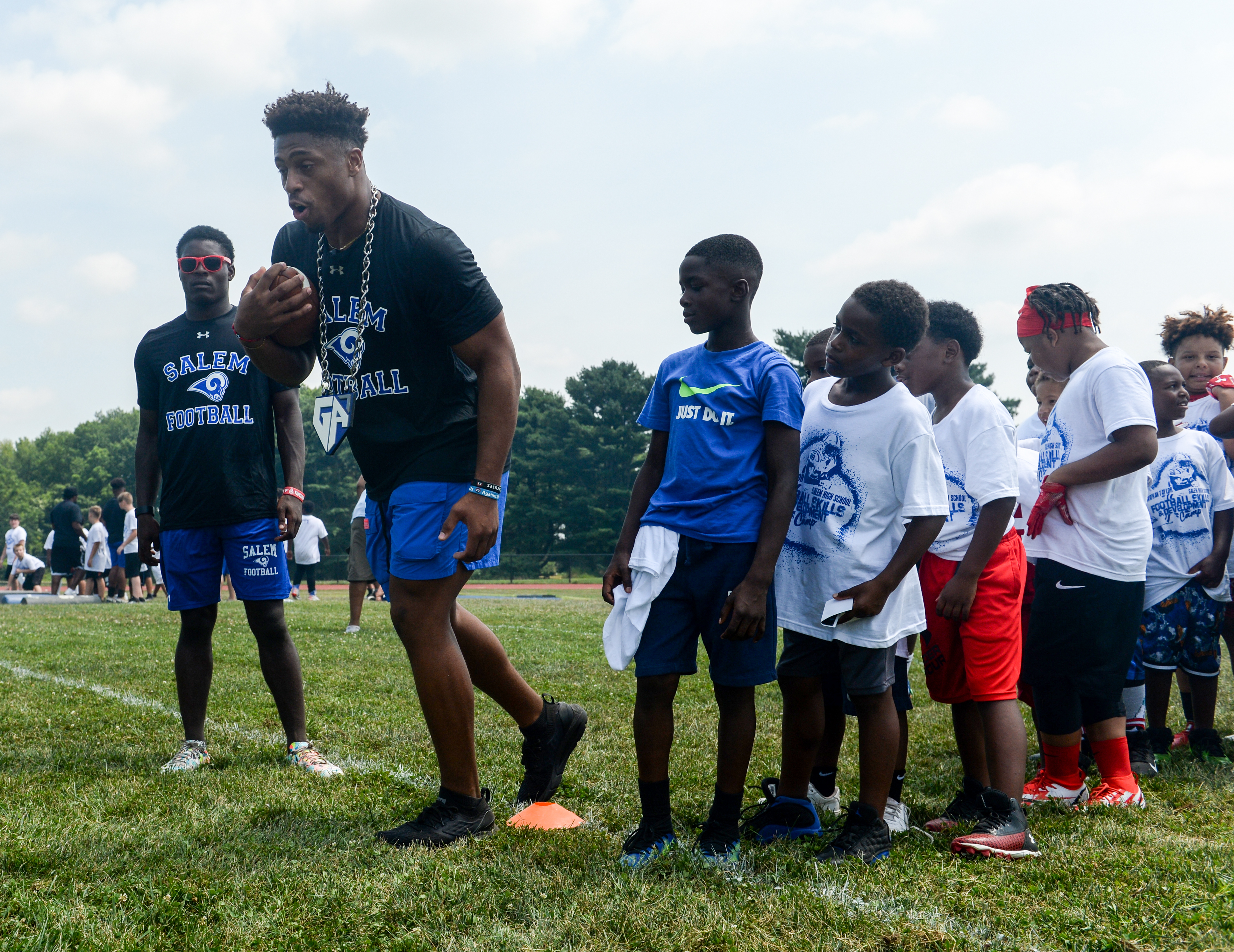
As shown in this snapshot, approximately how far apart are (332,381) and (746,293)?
4.81ft

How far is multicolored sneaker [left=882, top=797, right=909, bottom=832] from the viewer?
345 centimetres

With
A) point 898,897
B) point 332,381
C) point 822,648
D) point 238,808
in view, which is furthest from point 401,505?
point 898,897

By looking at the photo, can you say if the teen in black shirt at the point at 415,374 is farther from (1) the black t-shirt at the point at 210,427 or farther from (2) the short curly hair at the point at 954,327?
(2) the short curly hair at the point at 954,327

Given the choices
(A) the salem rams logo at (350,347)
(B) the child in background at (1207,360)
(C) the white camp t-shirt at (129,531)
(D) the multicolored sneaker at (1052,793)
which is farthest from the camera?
(C) the white camp t-shirt at (129,531)

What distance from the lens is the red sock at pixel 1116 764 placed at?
3.80 meters

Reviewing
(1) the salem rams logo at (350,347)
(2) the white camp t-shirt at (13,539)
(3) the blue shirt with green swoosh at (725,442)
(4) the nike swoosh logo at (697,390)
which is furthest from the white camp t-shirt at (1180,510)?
(2) the white camp t-shirt at (13,539)

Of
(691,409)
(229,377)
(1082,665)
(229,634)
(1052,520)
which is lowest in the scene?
(229,634)

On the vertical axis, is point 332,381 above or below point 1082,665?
above

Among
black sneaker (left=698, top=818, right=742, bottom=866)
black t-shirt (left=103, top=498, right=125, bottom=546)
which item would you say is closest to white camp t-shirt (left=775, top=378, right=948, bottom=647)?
black sneaker (left=698, top=818, right=742, bottom=866)

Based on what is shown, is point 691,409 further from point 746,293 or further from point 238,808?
point 238,808

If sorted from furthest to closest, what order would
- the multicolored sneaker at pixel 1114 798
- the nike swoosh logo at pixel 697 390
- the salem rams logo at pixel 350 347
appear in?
the multicolored sneaker at pixel 1114 798 → the salem rams logo at pixel 350 347 → the nike swoosh logo at pixel 697 390

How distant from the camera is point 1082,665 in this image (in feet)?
12.3

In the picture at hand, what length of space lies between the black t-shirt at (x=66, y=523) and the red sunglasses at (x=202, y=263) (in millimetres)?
15041

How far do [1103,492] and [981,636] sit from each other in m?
0.88
